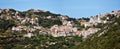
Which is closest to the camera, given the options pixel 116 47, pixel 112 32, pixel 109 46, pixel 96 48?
pixel 116 47

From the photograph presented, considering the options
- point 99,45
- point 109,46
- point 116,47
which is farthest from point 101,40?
point 116,47

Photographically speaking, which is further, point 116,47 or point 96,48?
point 96,48

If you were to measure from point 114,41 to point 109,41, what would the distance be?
226 inches

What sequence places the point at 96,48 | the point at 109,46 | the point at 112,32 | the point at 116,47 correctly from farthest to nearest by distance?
the point at 112,32, the point at 96,48, the point at 109,46, the point at 116,47

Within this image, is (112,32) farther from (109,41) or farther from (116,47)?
A: (116,47)

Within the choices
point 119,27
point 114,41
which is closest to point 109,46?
point 114,41

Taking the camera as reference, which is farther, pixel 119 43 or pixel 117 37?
pixel 117 37

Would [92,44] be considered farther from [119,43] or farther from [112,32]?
[119,43]

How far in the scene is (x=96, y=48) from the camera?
7032 inches

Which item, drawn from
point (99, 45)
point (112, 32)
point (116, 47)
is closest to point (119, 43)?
point (116, 47)

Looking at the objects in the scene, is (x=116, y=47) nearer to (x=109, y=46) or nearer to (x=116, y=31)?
(x=109, y=46)

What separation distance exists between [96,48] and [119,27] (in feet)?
86.8

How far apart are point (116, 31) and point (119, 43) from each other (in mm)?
29434

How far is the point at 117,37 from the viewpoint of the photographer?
171250 mm
